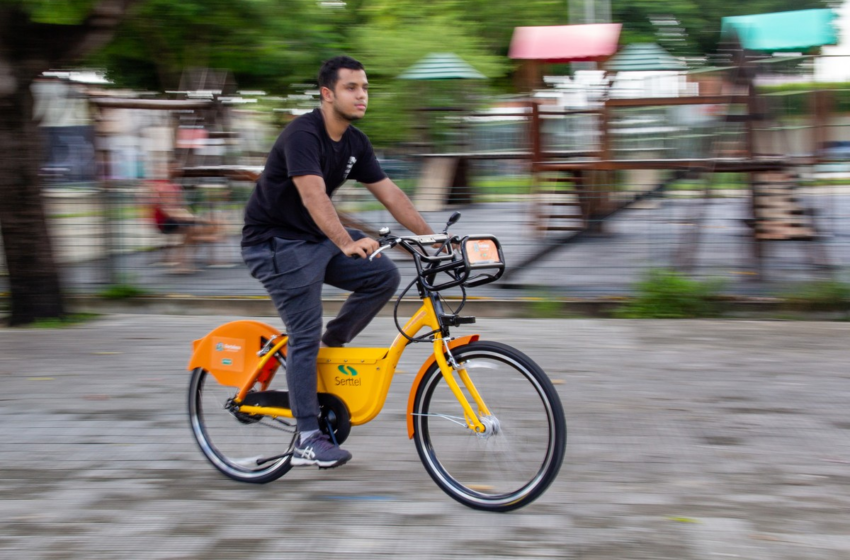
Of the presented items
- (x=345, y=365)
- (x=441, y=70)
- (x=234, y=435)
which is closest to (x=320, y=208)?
(x=345, y=365)

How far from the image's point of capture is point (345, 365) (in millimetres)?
4195

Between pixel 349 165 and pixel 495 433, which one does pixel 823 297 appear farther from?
pixel 349 165

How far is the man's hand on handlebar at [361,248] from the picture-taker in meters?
3.82

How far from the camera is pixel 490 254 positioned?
3.80 meters

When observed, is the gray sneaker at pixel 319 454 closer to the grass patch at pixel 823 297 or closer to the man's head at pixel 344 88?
the man's head at pixel 344 88

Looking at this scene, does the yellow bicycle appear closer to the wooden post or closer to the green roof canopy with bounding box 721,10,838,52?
the wooden post

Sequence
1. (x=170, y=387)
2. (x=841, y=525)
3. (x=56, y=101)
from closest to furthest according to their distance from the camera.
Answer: (x=841, y=525), (x=170, y=387), (x=56, y=101)

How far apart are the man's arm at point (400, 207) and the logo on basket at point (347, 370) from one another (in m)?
0.68

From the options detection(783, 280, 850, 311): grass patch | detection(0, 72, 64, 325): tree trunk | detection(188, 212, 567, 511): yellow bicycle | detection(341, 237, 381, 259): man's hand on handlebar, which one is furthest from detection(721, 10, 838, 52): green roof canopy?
detection(341, 237, 381, 259): man's hand on handlebar

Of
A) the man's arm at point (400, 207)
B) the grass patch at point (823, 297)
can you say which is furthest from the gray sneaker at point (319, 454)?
the grass patch at point (823, 297)

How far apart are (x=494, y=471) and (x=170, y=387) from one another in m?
2.99

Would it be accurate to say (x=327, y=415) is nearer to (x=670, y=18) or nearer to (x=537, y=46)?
(x=537, y=46)

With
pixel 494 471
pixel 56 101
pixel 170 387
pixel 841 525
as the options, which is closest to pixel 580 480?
pixel 494 471

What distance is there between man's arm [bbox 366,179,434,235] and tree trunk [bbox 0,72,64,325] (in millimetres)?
4634
